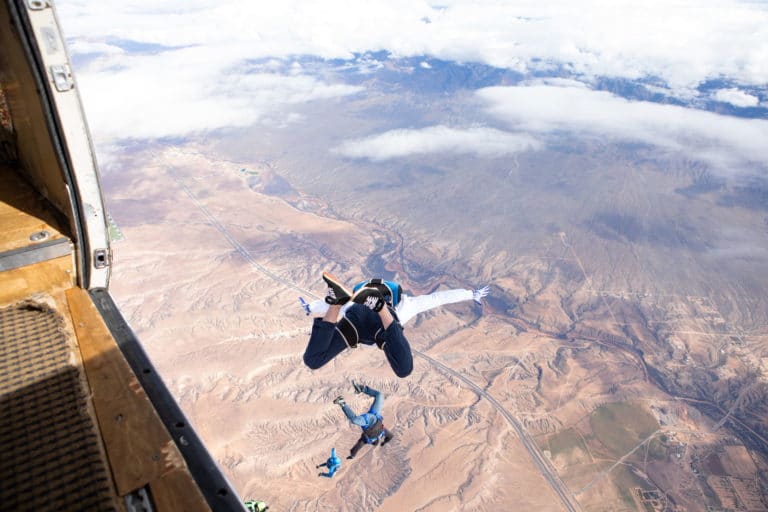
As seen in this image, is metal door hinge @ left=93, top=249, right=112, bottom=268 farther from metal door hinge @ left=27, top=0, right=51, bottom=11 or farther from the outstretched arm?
the outstretched arm

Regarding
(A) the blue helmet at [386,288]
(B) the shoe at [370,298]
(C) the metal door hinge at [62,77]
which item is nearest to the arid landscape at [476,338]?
(A) the blue helmet at [386,288]

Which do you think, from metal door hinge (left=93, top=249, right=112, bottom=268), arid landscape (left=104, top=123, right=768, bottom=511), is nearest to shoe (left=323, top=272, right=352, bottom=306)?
metal door hinge (left=93, top=249, right=112, bottom=268)

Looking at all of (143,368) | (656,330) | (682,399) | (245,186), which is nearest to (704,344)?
(656,330)

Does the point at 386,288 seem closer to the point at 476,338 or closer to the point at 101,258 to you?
the point at 101,258

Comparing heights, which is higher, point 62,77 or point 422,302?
point 62,77

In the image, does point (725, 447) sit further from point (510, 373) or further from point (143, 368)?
point (143, 368)

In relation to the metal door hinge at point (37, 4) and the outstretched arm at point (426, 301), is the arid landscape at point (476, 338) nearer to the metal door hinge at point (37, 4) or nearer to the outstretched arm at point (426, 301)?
the outstretched arm at point (426, 301)

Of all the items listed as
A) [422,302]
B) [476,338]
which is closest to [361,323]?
[422,302]
